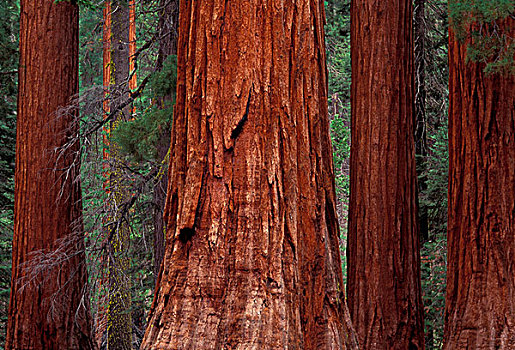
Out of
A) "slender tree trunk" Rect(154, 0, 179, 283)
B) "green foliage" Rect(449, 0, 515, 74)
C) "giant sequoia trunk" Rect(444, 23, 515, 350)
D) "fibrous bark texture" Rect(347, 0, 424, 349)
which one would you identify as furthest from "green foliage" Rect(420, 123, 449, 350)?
"slender tree trunk" Rect(154, 0, 179, 283)

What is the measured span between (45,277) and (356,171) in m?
4.45

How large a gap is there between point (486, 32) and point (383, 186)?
226 cm

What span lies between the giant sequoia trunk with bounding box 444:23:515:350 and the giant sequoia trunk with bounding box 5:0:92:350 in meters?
5.02

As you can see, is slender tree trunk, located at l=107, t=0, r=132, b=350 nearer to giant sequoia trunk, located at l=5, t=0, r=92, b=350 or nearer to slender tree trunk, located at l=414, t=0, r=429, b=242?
giant sequoia trunk, located at l=5, t=0, r=92, b=350

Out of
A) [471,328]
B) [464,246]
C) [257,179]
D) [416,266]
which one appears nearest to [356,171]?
[416,266]

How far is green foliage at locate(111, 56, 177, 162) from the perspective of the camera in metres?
8.24

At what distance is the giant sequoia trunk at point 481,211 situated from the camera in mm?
5391

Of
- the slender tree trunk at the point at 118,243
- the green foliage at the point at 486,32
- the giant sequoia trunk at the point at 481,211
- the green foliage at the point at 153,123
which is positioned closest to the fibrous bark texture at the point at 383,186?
the giant sequoia trunk at the point at 481,211

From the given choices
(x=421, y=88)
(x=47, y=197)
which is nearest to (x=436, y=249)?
(x=421, y=88)

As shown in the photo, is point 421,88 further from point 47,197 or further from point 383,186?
point 47,197

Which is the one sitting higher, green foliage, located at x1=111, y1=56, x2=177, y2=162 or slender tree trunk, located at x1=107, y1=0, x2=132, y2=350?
green foliage, located at x1=111, y1=56, x2=177, y2=162

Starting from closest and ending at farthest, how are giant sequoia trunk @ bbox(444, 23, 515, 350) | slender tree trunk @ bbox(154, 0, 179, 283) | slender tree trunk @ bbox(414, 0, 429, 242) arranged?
giant sequoia trunk @ bbox(444, 23, 515, 350) < slender tree trunk @ bbox(154, 0, 179, 283) < slender tree trunk @ bbox(414, 0, 429, 242)

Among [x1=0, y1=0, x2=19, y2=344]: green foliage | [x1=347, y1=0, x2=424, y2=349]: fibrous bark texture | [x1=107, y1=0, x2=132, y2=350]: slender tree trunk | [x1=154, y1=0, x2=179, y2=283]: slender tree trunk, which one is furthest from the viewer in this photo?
[x1=0, y1=0, x2=19, y2=344]: green foliage

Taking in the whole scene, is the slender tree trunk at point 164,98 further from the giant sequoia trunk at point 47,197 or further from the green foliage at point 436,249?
the green foliage at point 436,249
